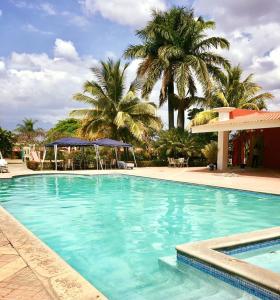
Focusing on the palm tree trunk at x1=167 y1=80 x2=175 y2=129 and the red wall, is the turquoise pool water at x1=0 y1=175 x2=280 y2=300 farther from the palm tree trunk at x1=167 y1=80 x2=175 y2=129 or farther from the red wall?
the palm tree trunk at x1=167 y1=80 x2=175 y2=129

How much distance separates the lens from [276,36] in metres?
20.2

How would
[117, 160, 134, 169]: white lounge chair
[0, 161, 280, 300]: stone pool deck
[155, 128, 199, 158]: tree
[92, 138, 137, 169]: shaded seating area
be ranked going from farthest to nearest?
[155, 128, 199, 158]: tree → [117, 160, 134, 169]: white lounge chair → [92, 138, 137, 169]: shaded seating area → [0, 161, 280, 300]: stone pool deck

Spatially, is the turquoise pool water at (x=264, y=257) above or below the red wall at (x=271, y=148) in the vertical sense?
below

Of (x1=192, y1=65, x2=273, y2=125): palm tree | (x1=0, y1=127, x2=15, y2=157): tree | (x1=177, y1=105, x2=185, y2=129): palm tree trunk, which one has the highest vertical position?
(x1=192, y1=65, x2=273, y2=125): palm tree

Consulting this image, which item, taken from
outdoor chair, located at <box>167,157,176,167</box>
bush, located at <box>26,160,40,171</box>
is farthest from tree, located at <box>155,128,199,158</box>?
bush, located at <box>26,160,40,171</box>

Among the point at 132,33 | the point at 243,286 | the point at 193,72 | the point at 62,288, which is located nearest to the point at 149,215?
the point at 243,286

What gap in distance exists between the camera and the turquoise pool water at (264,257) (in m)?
5.27

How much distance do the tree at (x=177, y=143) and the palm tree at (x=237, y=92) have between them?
3806 mm

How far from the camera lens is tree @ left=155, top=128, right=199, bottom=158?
80.4 feet

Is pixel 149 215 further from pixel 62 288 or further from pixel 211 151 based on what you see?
pixel 211 151

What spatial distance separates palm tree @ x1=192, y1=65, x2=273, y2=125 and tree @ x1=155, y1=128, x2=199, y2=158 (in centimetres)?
381

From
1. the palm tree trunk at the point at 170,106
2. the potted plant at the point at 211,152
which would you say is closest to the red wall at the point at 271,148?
the potted plant at the point at 211,152

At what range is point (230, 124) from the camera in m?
18.4

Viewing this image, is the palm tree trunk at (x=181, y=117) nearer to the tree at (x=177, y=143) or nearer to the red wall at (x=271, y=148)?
the tree at (x=177, y=143)
